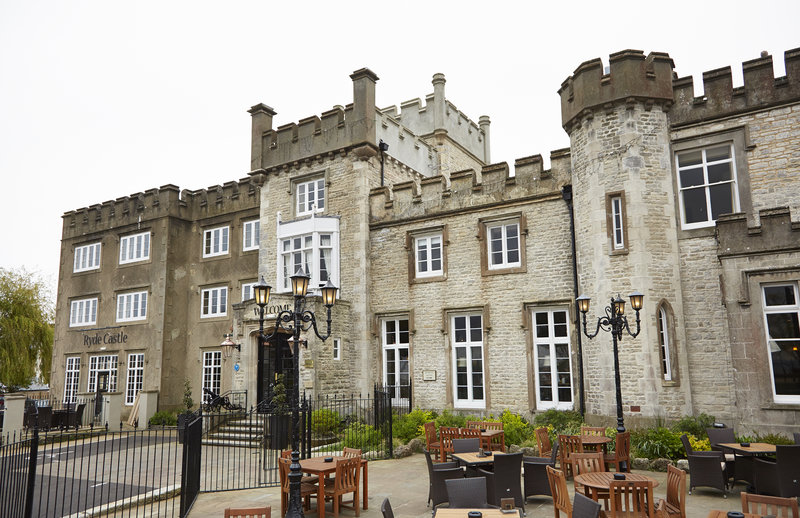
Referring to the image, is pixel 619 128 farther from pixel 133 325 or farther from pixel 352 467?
pixel 133 325

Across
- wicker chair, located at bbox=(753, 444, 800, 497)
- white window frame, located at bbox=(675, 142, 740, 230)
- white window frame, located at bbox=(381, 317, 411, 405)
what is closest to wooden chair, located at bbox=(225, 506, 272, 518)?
Result: wicker chair, located at bbox=(753, 444, 800, 497)

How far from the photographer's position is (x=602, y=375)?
1384 cm

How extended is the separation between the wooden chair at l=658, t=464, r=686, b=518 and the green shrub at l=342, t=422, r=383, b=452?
8.40 metres

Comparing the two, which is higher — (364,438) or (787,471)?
(787,471)

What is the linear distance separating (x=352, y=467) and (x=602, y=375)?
741 cm

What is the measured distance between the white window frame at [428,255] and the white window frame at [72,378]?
18350 mm

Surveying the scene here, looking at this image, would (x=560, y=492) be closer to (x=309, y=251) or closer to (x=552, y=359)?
(x=552, y=359)

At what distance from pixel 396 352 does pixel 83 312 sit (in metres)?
17.5

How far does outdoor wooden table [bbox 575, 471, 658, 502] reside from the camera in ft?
23.9

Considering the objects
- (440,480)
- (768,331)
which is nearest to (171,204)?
(440,480)

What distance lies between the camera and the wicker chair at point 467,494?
282 inches

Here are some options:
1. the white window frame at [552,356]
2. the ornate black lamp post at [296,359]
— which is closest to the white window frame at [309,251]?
the white window frame at [552,356]

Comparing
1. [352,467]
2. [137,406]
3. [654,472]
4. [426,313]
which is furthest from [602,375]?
[137,406]

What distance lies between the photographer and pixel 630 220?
1395cm
